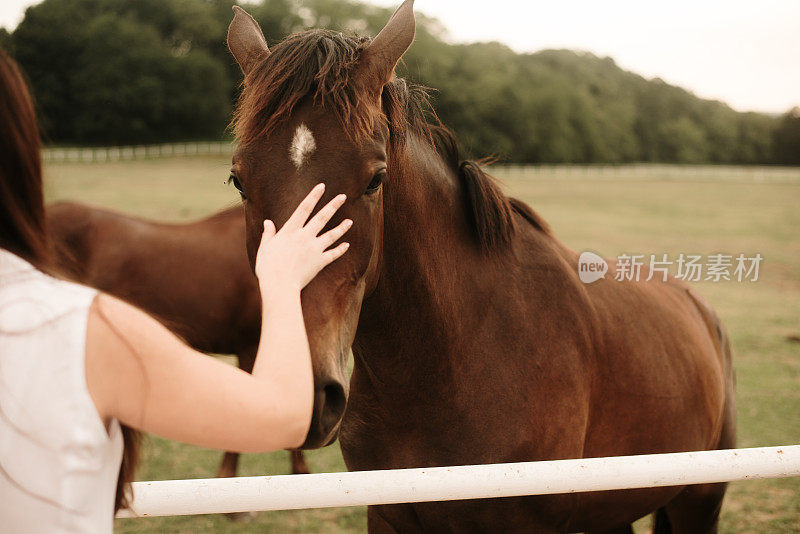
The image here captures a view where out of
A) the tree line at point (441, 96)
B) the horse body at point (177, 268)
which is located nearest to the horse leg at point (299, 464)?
the horse body at point (177, 268)

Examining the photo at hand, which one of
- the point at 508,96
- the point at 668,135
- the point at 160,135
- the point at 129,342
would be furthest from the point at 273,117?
the point at 668,135

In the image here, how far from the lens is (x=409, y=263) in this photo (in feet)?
6.26

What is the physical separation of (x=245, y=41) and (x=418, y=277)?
0.98 metres

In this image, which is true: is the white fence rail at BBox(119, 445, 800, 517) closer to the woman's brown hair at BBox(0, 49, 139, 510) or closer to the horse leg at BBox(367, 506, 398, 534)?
the woman's brown hair at BBox(0, 49, 139, 510)

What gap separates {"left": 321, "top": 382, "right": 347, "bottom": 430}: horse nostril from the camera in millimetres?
1362

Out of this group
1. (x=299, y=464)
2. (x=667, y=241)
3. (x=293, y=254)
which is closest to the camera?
(x=293, y=254)

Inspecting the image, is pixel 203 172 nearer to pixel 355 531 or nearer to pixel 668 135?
pixel 355 531

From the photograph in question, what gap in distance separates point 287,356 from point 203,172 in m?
33.1

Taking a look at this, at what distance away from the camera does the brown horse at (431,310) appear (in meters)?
1.58

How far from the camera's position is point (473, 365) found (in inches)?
79.5

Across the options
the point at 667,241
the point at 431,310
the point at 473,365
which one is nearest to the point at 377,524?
the point at 473,365

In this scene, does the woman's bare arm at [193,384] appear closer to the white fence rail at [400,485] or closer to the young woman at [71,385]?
the young woman at [71,385]

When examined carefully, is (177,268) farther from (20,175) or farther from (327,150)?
(20,175)

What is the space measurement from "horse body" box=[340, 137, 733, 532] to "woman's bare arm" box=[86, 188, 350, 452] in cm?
102
